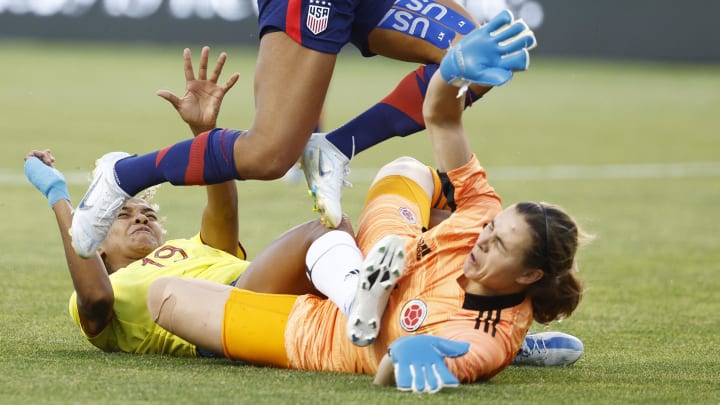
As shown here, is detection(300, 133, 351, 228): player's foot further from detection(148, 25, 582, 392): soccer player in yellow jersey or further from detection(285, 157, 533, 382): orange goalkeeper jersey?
detection(285, 157, 533, 382): orange goalkeeper jersey

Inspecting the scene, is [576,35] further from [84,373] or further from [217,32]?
[84,373]

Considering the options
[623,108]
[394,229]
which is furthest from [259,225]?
[623,108]

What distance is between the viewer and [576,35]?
23.0m

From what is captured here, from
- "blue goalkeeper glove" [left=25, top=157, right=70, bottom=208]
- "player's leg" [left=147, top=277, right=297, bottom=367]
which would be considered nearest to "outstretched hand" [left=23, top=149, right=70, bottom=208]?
"blue goalkeeper glove" [left=25, top=157, right=70, bottom=208]

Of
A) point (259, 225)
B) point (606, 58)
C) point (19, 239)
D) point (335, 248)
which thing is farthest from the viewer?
point (606, 58)

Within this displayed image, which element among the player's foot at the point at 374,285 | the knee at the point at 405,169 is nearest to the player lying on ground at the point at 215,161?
the knee at the point at 405,169

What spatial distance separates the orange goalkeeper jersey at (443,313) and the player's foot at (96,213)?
773 millimetres

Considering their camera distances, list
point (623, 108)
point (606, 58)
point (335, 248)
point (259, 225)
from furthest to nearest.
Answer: point (606, 58) < point (623, 108) < point (259, 225) < point (335, 248)

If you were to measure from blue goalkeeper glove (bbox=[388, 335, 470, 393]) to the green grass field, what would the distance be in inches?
2.0

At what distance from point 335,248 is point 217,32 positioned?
60.2ft

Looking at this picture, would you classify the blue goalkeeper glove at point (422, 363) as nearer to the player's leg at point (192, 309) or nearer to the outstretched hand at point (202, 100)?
the player's leg at point (192, 309)

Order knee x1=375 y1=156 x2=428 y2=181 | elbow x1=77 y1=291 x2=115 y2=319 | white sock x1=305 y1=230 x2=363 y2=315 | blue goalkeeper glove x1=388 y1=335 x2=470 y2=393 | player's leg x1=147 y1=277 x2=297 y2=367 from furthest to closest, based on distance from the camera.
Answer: knee x1=375 y1=156 x2=428 y2=181, elbow x1=77 y1=291 x2=115 y2=319, player's leg x1=147 y1=277 x2=297 y2=367, white sock x1=305 y1=230 x2=363 y2=315, blue goalkeeper glove x1=388 y1=335 x2=470 y2=393

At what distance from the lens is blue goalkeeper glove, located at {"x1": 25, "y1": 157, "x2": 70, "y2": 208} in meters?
4.79

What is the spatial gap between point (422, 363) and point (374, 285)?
346mm
